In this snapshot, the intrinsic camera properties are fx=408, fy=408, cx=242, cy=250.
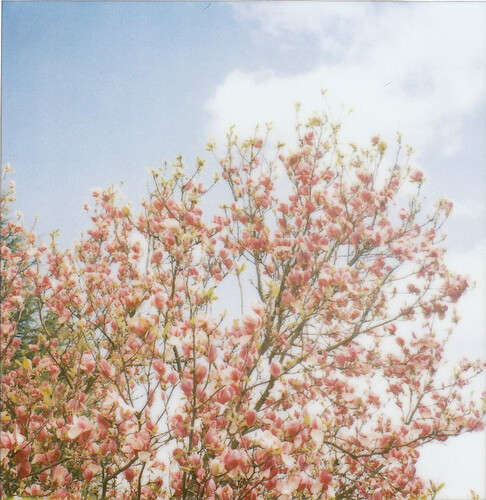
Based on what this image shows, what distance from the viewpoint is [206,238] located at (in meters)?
3.20

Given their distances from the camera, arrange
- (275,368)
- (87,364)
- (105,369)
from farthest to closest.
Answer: (87,364) < (275,368) < (105,369)

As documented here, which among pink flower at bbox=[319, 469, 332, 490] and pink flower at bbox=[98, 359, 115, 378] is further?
pink flower at bbox=[319, 469, 332, 490]

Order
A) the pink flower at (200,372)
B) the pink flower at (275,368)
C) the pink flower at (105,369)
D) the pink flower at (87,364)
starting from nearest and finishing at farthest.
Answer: the pink flower at (200,372), the pink flower at (105,369), the pink flower at (275,368), the pink flower at (87,364)

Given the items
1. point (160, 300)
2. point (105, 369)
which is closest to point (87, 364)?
point (105, 369)

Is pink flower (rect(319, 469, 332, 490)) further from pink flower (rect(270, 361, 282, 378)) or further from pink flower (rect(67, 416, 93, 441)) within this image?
pink flower (rect(67, 416, 93, 441))

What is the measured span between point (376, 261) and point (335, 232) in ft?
1.85

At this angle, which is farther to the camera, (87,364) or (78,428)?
(87,364)

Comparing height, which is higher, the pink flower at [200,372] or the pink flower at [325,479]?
the pink flower at [200,372]

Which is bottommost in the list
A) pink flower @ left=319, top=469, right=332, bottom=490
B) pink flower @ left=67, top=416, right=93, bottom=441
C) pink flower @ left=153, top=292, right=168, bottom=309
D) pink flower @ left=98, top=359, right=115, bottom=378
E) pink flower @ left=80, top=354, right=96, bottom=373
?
pink flower @ left=319, top=469, right=332, bottom=490

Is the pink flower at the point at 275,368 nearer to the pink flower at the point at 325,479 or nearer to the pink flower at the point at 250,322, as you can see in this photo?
the pink flower at the point at 250,322

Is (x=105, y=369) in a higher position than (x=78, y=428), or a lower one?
higher

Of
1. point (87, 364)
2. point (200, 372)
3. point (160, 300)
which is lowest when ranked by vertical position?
point (200, 372)

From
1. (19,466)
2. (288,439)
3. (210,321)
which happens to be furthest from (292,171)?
(19,466)

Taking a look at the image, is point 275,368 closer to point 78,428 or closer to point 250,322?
point 250,322
